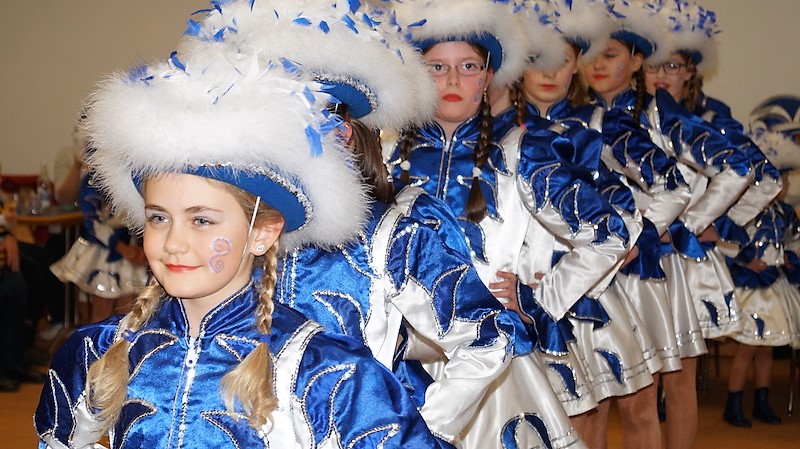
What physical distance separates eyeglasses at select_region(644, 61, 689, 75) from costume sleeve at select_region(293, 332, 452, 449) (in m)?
3.46

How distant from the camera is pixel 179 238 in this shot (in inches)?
76.0

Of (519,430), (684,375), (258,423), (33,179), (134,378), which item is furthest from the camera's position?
(33,179)

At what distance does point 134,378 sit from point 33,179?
8.13 meters

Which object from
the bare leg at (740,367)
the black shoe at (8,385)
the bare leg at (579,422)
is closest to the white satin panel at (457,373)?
the bare leg at (579,422)

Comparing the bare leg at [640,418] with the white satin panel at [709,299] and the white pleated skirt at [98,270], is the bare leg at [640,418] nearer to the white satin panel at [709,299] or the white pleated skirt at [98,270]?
the white satin panel at [709,299]

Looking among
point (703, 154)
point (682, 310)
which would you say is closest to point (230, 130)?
point (682, 310)

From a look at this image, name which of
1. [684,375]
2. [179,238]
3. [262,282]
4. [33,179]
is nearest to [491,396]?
[262,282]

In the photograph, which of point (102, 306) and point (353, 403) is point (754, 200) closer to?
point (353, 403)

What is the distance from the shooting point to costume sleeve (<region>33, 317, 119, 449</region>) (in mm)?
2107

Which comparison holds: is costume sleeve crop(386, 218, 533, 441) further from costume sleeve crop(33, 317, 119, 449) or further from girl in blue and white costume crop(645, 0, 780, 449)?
girl in blue and white costume crop(645, 0, 780, 449)

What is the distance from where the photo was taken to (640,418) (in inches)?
164

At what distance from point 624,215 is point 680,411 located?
44.7 inches

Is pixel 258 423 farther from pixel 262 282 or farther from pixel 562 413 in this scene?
pixel 562 413

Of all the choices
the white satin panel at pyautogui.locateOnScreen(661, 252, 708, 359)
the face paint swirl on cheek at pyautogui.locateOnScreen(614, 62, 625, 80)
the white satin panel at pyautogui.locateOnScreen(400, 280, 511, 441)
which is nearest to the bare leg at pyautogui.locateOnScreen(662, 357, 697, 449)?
the white satin panel at pyautogui.locateOnScreen(661, 252, 708, 359)
